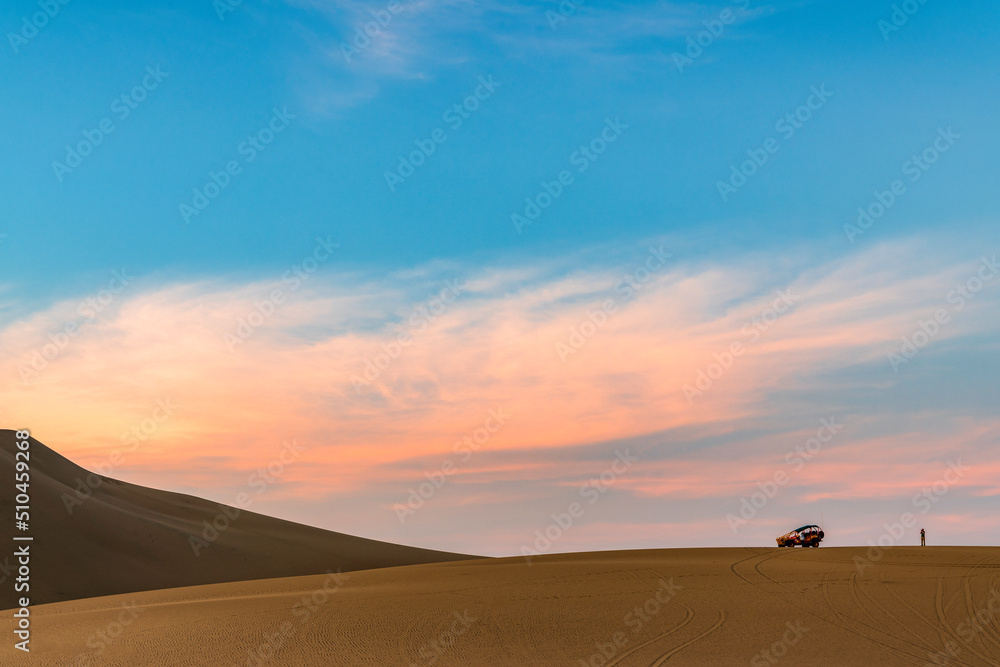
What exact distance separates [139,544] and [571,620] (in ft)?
115

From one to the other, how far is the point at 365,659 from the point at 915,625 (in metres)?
11.2

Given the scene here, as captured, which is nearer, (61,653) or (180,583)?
(61,653)

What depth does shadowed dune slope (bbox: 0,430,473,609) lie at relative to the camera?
41469 mm

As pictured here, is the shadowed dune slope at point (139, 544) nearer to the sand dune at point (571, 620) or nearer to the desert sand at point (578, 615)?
the desert sand at point (578, 615)

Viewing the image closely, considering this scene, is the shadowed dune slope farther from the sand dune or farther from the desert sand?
the sand dune

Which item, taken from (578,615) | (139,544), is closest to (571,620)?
(578,615)

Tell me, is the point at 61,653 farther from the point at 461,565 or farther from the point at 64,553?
the point at 64,553

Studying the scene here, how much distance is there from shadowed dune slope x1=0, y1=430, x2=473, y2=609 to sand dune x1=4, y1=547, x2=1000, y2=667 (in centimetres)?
1378

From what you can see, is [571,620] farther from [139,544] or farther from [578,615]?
[139,544]

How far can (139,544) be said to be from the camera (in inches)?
1901

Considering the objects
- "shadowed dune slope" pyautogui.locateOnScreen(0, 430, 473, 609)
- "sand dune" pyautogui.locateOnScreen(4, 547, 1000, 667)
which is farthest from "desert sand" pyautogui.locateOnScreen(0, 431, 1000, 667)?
"shadowed dune slope" pyautogui.locateOnScreen(0, 430, 473, 609)

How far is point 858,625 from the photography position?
63.4 feet

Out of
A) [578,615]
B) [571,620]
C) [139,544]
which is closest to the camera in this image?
[571,620]

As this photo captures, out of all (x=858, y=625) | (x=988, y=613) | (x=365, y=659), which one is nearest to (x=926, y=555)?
(x=988, y=613)
